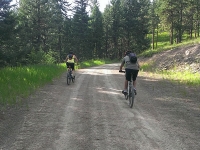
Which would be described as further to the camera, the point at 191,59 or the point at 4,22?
the point at 4,22

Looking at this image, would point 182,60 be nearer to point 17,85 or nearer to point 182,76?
point 182,76

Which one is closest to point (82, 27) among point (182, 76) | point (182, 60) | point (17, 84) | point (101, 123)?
point (182, 60)

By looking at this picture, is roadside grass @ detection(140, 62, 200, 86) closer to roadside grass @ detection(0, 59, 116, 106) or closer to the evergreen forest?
roadside grass @ detection(0, 59, 116, 106)

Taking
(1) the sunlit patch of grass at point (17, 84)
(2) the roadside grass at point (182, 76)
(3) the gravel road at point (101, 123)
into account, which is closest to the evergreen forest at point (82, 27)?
(1) the sunlit patch of grass at point (17, 84)

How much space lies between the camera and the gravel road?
16.8 feet

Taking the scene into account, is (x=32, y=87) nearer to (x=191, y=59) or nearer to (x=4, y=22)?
(x=191, y=59)

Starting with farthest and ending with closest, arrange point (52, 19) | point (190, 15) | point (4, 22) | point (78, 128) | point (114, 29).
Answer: point (114, 29) < point (190, 15) < point (52, 19) < point (4, 22) < point (78, 128)

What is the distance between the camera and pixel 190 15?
53406mm

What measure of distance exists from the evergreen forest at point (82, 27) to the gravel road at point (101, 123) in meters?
18.3

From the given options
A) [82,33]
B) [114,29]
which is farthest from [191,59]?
[114,29]

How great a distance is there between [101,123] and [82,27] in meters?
48.7

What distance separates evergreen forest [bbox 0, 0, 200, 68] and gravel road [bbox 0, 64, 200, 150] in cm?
1826

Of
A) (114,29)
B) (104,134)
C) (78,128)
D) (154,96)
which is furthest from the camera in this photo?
(114,29)

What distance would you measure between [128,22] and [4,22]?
1422 inches
